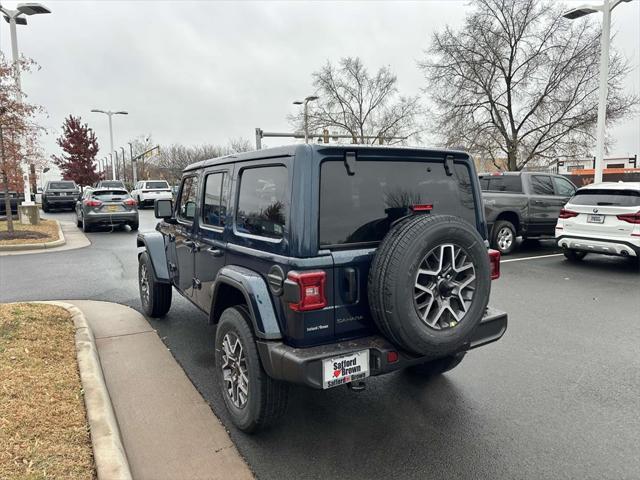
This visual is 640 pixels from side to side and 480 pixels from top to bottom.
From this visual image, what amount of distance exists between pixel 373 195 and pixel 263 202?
76cm

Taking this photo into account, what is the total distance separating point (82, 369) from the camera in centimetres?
399

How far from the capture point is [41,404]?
10.9ft

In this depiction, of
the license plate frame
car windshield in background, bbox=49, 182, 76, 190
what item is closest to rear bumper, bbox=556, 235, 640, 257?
the license plate frame

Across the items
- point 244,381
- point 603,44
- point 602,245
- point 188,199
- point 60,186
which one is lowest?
point 244,381

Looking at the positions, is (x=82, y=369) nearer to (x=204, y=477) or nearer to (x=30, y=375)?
(x=30, y=375)

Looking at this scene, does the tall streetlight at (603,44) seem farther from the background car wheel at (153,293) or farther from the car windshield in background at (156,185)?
the car windshield in background at (156,185)

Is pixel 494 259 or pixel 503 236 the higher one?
pixel 494 259

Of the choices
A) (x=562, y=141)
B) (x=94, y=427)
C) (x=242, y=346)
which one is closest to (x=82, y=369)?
(x=94, y=427)

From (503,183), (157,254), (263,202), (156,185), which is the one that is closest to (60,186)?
(156,185)

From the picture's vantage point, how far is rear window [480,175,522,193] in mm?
11133

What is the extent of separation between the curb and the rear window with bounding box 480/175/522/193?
9400 mm

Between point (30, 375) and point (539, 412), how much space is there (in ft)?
12.9

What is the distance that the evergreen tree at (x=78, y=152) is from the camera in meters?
35.8

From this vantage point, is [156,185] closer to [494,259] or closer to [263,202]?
[263,202]
